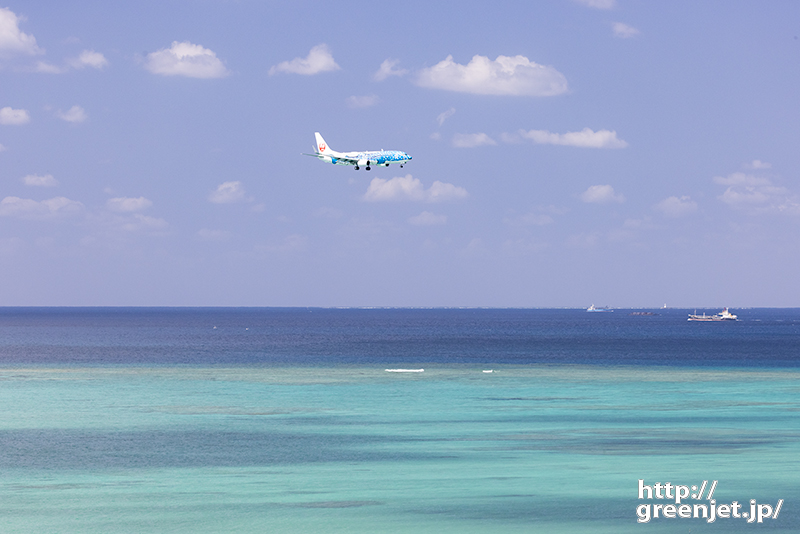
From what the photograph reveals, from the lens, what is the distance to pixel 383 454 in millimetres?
53469

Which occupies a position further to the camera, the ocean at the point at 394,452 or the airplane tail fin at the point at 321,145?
the airplane tail fin at the point at 321,145

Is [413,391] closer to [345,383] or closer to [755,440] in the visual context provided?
[345,383]

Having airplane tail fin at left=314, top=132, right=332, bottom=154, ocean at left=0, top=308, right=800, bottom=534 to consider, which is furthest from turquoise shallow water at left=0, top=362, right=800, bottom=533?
airplane tail fin at left=314, top=132, right=332, bottom=154

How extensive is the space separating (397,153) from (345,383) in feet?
98.6

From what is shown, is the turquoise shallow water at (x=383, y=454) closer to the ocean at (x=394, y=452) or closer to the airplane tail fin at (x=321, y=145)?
the ocean at (x=394, y=452)

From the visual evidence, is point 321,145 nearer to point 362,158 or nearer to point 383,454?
point 362,158

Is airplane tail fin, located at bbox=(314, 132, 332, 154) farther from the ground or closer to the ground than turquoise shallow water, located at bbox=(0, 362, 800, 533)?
farther from the ground

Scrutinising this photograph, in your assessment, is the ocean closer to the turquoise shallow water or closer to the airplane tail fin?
the turquoise shallow water

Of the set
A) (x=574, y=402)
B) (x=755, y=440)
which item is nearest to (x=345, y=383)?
(x=574, y=402)

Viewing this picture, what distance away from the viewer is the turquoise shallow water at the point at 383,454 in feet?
129

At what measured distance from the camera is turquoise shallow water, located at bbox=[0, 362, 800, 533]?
39281 millimetres

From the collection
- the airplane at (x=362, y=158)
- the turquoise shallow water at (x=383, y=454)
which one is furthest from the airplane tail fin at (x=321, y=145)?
the turquoise shallow water at (x=383, y=454)

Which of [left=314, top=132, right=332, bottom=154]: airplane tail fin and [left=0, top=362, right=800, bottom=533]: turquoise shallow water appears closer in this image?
[left=0, top=362, right=800, bottom=533]: turquoise shallow water

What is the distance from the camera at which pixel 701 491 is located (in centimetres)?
4306
